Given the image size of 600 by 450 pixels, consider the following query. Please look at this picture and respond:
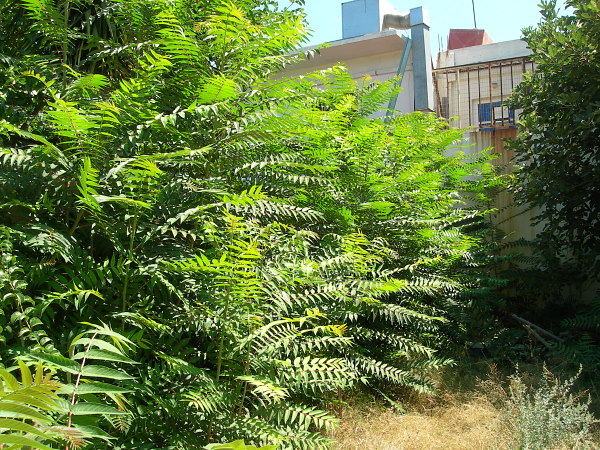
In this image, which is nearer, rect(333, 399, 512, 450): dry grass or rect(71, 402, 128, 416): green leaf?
rect(71, 402, 128, 416): green leaf

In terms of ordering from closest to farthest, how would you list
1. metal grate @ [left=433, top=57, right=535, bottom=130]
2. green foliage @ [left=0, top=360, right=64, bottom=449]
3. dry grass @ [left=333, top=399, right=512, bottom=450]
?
1. green foliage @ [left=0, top=360, right=64, bottom=449]
2. dry grass @ [left=333, top=399, right=512, bottom=450]
3. metal grate @ [left=433, top=57, right=535, bottom=130]

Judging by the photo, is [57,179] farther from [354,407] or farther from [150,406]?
[354,407]

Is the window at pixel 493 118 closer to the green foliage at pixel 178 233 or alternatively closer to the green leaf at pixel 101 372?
the green foliage at pixel 178 233

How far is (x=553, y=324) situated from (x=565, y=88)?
2513 mm

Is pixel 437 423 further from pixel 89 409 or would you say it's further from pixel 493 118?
pixel 493 118

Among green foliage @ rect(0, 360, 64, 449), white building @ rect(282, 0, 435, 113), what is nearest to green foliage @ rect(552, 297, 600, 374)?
green foliage @ rect(0, 360, 64, 449)

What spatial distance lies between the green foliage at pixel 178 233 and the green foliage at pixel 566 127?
9.18 feet

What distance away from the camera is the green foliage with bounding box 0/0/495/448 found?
2.23m

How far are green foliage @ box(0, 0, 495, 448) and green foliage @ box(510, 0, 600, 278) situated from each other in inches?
110

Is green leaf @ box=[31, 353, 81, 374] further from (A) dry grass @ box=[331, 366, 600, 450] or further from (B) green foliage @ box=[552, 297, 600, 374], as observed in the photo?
(B) green foliage @ box=[552, 297, 600, 374]

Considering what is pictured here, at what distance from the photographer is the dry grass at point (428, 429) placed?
10.1ft

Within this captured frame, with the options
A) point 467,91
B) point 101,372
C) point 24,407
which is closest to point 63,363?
point 101,372

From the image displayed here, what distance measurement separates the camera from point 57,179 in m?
2.43

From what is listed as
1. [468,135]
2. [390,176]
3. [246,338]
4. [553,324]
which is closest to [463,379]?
[390,176]
